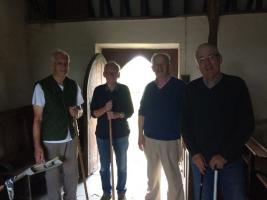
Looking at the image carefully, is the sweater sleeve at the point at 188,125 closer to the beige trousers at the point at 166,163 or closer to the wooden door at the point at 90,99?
the beige trousers at the point at 166,163

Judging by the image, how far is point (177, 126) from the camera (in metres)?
2.70

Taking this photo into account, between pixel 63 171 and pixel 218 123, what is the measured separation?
1.36m

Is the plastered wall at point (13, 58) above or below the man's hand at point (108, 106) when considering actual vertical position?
above

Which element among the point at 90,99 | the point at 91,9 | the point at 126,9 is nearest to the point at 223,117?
the point at 90,99

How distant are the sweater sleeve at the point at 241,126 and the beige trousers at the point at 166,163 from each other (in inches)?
29.7

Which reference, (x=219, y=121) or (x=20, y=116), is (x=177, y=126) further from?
(x=20, y=116)

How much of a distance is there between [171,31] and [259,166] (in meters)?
1.82

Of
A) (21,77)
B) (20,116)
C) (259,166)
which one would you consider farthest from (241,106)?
(21,77)

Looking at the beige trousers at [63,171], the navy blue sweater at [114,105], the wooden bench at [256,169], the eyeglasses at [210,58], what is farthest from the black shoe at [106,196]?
the eyeglasses at [210,58]

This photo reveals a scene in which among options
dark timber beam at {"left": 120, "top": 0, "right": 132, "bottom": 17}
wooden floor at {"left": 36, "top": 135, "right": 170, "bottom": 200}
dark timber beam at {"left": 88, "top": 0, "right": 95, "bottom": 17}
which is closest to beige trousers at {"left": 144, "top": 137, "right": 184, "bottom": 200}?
wooden floor at {"left": 36, "top": 135, "right": 170, "bottom": 200}

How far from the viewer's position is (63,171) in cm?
272

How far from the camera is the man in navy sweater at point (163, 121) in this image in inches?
105

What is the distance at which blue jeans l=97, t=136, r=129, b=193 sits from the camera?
3.05 meters

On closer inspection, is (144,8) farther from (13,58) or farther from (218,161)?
(218,161)
